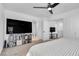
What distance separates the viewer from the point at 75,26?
2.33m

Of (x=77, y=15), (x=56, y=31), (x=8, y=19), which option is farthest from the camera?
(x=56, y=31)

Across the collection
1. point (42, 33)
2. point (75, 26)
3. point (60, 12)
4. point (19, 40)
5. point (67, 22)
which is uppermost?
point (60, 12)

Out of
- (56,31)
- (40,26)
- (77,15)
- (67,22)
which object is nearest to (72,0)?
(77,15)

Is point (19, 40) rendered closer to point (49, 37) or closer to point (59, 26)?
point (49, 37)

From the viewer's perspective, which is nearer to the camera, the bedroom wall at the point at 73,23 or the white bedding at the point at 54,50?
the white bedding at the point at 54,50

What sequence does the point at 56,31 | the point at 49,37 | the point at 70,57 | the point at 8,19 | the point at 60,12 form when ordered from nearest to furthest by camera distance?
the point at 70,57 → the point at 8,19 → the point at 60,12 → the point at 49,37 → the point at 56,31

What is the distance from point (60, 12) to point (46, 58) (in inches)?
86.4

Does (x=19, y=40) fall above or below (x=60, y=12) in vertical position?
below

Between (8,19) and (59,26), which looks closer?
(8,19)

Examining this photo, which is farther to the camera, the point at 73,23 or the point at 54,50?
the point at 73,23

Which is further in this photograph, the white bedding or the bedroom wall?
the bedroom wall

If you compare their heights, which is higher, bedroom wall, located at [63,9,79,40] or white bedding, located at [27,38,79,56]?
bedroom wall, located at [63,9,79,40]

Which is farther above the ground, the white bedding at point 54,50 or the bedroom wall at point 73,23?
the bedroom wall at point 73,23

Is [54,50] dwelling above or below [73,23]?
below
